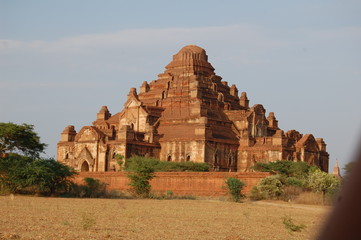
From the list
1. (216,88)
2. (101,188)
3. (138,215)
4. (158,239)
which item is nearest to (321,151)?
(216,88)

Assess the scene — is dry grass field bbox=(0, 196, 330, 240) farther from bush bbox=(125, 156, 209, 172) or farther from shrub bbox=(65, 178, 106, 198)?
bush bbox=(125, 156, 209, 172)

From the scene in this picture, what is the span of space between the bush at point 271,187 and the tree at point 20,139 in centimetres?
1572

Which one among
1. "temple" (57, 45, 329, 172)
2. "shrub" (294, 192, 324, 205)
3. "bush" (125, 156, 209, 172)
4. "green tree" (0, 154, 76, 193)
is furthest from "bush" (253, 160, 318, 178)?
"green tree" (0, 154, 76, 193)

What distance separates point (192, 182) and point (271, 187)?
22.1 ft

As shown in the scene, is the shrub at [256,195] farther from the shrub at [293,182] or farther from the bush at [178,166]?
the bush at [178,166]

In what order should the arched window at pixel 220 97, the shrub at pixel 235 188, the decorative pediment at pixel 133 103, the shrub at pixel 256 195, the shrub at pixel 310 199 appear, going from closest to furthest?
the shrub at pixel 310 199
the shrub at pixel 235 188
the shrub at pixel 256 195
the decorative pediment at pixel 133 103
the arched window at pixel 220 97

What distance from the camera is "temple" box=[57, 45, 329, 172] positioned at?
182 ft

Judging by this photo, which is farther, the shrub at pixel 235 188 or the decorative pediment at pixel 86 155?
the decorative pediment at pixel 86 155

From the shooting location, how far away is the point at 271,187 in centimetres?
3853

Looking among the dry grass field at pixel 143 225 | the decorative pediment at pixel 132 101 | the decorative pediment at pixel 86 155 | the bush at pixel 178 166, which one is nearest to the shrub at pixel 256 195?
the bush at pixel 178 166

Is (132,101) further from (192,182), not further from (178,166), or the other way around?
(192,182)

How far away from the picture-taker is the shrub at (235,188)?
38031mm

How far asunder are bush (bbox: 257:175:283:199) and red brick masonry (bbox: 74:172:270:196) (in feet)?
5.04

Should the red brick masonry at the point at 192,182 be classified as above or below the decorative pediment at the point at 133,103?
below
